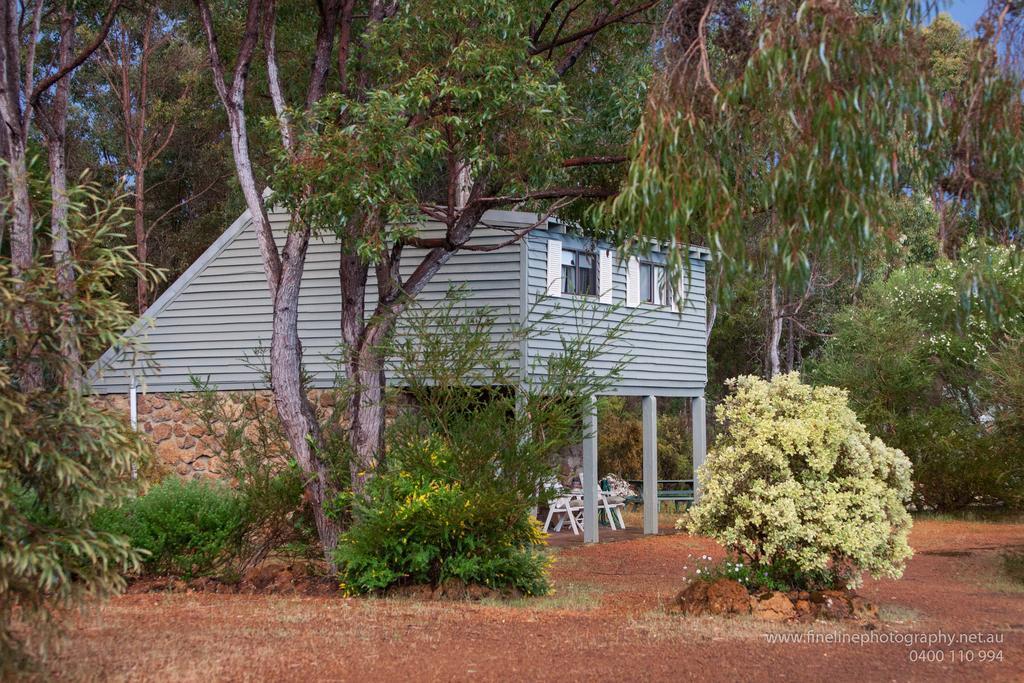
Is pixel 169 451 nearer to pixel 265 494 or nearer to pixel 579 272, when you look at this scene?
pixel 265 494

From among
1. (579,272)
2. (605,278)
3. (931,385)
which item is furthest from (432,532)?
(931,385)

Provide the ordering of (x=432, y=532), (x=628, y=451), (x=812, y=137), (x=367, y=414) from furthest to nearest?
(x=628, y=451)
(x=367, y=414)
(x=432, y=532)
(x=812, y=137)

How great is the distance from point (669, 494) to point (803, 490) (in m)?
10.7

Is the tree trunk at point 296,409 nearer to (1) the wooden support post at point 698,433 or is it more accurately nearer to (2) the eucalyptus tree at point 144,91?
(1) the wooden support post at point 698,433

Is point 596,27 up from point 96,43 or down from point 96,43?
down

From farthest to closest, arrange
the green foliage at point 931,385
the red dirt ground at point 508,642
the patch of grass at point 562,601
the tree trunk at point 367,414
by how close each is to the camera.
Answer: the green foliage at point 931,385, the tree trunk at point 367,414, the patch of grass at point 562,601, the red dirt ground at point 508,642

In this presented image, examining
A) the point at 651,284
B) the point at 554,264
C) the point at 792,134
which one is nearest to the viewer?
the point at 792,134

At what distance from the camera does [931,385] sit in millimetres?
25453

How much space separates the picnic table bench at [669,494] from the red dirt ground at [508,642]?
333 inches

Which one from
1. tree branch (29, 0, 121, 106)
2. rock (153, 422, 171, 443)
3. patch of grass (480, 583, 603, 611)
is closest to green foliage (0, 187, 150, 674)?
patch of grass (480, 583, 603, 611)

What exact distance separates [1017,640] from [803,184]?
4.90 meters

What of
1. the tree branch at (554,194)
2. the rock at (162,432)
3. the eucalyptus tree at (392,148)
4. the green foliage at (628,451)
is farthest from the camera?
the green foliage at (628,451)

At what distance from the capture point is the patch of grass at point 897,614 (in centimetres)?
993

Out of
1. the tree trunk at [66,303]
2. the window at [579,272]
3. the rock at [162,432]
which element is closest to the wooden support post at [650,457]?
the window at [579,272]
